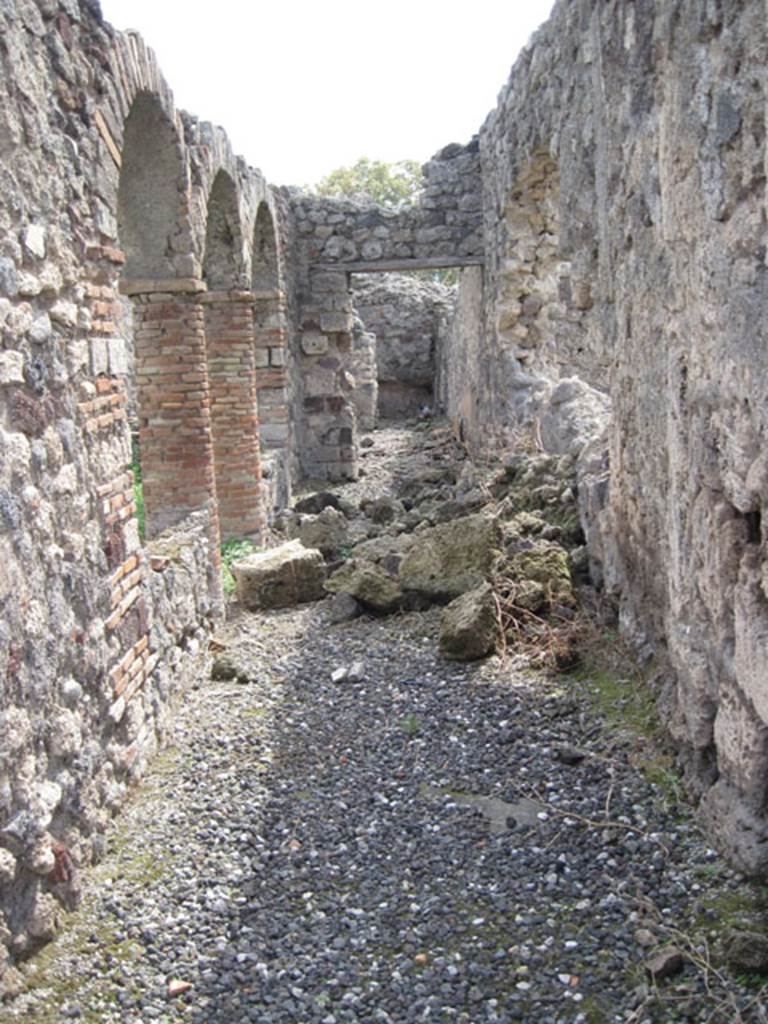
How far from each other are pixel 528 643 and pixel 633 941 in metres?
2.26

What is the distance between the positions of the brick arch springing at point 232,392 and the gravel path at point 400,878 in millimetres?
3915

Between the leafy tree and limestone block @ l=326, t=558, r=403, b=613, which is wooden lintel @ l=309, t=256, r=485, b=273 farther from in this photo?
the leafy tree

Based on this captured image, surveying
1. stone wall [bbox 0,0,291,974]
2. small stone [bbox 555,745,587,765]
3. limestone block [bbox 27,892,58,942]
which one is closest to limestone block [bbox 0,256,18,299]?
stone wall [bbox 0,0,291,974]

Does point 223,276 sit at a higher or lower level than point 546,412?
higher

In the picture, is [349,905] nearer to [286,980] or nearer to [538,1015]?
[286,980]

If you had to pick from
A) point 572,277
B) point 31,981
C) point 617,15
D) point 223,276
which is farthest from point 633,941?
point 223,276

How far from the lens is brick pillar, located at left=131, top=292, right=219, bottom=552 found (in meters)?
6.70

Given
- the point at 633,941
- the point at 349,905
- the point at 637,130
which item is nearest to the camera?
the point at 633,941

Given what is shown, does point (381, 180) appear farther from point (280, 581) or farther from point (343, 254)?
point (280, 581)

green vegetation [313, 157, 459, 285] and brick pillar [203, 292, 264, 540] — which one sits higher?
green vegetation [313, 157, 459, 285]

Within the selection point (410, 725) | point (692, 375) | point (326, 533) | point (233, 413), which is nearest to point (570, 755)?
point (410, 725)

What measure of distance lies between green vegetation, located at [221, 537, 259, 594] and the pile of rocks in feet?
1.57

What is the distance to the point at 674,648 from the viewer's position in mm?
3482

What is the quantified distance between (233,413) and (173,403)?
5.75 feet
